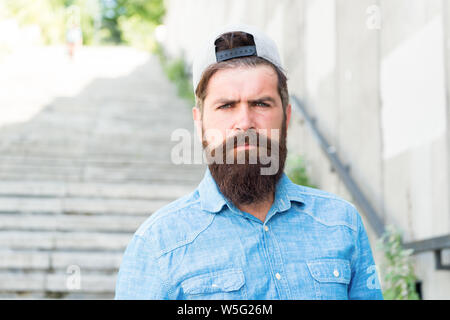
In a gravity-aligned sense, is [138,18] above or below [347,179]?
above

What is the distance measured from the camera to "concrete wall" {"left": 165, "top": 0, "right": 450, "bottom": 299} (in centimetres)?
309

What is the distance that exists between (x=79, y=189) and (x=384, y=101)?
10.2 feet

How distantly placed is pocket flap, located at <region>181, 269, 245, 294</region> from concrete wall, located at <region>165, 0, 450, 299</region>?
6.45 feet

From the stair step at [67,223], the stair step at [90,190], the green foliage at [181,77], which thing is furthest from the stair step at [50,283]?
the green foliage at [181,77]

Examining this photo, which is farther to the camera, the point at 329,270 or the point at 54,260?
the point at 54,260

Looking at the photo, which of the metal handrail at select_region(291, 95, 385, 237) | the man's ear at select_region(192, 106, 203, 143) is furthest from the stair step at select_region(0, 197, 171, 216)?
the man's ear at select_region(192, 106, 203, 143)

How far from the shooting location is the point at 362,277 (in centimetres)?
149

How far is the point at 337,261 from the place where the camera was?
1424 millimetres

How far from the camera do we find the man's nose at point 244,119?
1451 millimetres

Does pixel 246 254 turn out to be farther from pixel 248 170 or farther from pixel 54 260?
pixel 54 260

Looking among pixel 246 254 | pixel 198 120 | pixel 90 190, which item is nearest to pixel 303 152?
pixel 90 190

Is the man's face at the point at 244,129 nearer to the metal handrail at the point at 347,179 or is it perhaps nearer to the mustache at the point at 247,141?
the mustache at the point at 247,141
